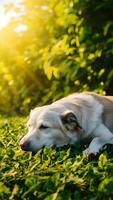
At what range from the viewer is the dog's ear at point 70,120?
6.30 metres

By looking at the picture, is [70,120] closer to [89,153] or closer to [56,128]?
[56,128]

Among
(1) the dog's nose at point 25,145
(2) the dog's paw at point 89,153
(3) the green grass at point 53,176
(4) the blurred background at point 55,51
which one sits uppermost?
(4) the blurred background at point 55,51

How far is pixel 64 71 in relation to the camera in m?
11.1

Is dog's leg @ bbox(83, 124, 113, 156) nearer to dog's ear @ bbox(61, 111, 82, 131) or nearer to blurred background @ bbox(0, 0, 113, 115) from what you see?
dog's ear @ bbox(61, 111, 82, 131)

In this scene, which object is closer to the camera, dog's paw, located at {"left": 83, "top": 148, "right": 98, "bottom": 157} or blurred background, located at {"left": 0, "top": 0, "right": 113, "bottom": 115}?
dog's paw, located at {"left": 83, "top": 148, "right": 98, "bottom": 157}

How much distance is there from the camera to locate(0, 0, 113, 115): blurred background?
10273 millimetres

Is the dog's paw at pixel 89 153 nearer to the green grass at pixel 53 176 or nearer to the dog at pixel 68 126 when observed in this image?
the green grass at pixel 53 176

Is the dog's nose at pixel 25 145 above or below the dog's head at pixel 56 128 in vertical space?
below

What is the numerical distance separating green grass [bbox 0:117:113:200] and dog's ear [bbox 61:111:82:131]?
A: 2.11 feet

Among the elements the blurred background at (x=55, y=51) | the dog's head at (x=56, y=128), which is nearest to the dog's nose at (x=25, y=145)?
the dog's head at (x=56, y=128)

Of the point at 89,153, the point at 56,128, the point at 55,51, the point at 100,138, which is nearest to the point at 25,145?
the point at 56,128

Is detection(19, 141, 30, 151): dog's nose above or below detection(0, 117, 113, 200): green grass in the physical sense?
above

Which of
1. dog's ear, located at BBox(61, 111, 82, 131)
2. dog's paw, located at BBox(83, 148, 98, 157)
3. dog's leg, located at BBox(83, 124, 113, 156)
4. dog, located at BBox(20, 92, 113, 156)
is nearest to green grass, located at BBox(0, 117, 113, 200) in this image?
dog's paw, located at BBox(83, 148, 98, 157)

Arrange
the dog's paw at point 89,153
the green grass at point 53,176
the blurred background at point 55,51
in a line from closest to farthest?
the green grass at point 53,176, the dog's paw at point 89,153, the blurred background at point 55,51
